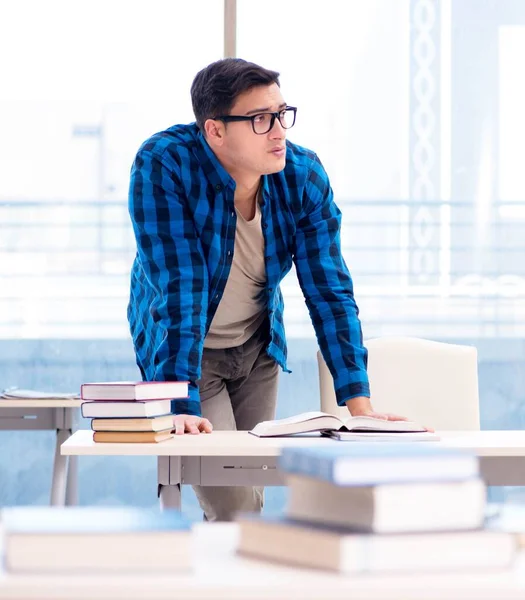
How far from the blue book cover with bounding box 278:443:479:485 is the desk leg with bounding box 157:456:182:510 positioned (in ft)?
3.35

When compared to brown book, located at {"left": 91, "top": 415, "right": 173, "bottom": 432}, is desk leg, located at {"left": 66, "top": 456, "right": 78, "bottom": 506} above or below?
below

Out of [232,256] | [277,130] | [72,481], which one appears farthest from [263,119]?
[72,481]

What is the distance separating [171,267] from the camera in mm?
2119

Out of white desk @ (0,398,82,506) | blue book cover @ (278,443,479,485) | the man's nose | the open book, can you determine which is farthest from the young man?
blue book cover @ (278,443,479,485)

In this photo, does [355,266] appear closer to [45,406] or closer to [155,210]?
[45,406]

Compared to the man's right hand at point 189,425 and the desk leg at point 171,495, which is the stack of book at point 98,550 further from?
the man's right hand at point 189,425

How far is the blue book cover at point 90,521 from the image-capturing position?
751 mm

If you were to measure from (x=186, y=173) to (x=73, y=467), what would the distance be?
5.94 ft

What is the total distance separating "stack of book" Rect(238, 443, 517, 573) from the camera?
0.73 m

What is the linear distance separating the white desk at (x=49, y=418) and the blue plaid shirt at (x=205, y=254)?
1064 mm

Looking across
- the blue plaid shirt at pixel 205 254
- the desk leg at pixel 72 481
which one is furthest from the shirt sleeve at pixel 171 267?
the desk leg at pixel 72 481

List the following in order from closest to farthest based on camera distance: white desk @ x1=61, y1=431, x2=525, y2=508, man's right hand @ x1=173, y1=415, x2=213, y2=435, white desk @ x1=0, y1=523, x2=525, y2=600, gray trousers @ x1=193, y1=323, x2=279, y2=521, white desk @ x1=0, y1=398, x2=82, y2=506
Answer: white desk @ x1=0, y1=523, x2=525, y2=600 < white desk @ x1=61, y1=431, x2=525, y2=508 < man's right hand @ x1=173, y1=415, x2=213, y2=435 < gray trousers @ x1=193, y1=323, x2=279, y2=521 < white desk @ x1=0, y1=398, x2=82, y2=506

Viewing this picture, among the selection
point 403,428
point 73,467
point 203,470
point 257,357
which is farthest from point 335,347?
point 73,467

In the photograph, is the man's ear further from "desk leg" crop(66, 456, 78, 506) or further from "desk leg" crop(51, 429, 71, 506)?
"desk leg" crop(66, 456, 78, 506)
